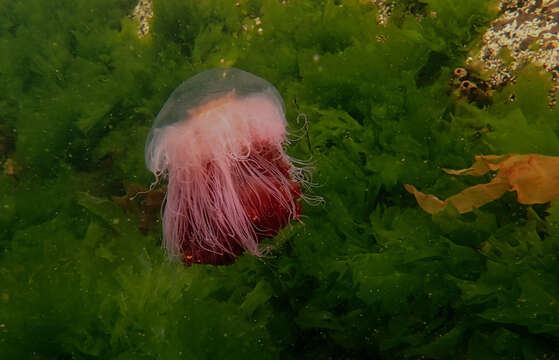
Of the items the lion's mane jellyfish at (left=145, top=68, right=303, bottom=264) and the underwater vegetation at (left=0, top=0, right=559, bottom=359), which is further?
the lion's mane jellyfish at (left=145, top=68, right=303, bottom=264)

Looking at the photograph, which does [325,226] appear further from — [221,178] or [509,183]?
[509,183]

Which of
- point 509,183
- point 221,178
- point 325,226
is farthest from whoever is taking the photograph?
point 325,226

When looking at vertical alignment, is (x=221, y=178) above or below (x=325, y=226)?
above

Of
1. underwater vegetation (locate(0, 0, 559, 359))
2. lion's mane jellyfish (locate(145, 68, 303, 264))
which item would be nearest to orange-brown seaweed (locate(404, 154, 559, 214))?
underwater vegetation (locate(0, 0, 559, 359))

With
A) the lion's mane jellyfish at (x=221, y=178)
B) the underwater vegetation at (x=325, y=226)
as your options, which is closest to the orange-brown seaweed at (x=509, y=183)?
the underwater vegetation at (x=325, y=226)

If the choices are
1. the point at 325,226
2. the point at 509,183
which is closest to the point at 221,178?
the point at 325,226

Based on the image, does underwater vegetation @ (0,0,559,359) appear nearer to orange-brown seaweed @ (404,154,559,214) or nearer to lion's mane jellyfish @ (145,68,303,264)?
orange-brown seaweed @ (404,154,559,214)
